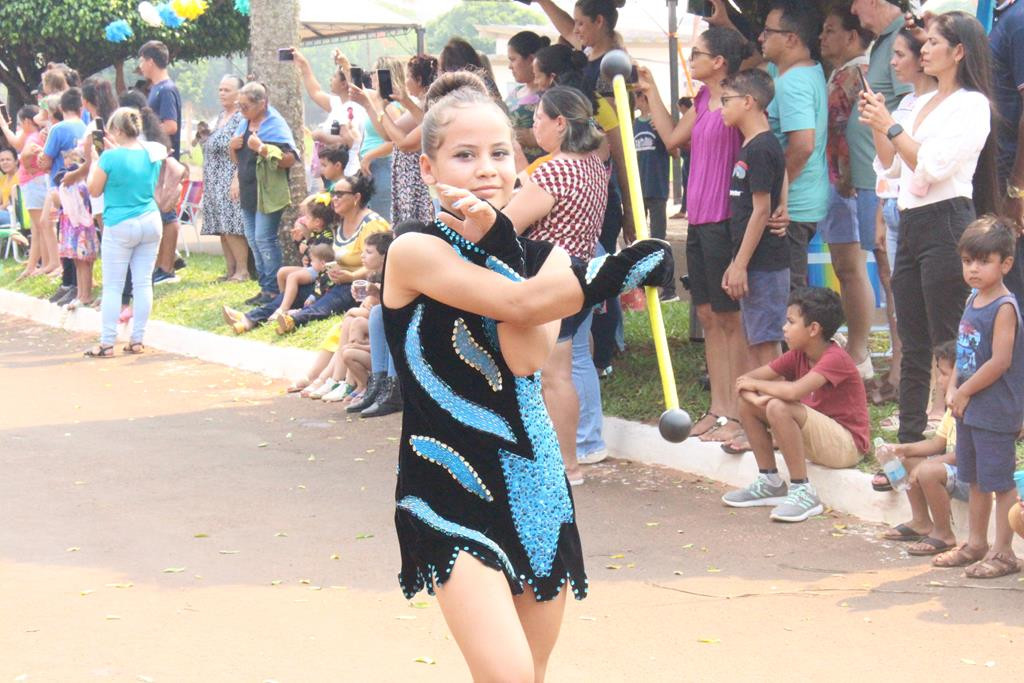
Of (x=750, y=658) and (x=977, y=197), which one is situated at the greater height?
A: (x=977, y=197)

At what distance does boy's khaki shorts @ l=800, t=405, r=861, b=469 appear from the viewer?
651 cm

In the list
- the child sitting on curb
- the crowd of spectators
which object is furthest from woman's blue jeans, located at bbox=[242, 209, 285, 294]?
the child sitting on curb

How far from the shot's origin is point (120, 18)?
1008 inches

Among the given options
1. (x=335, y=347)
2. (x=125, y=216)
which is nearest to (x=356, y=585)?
(x=335, y=347)

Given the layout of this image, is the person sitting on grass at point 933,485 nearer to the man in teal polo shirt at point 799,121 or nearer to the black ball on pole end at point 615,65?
the man in teal polo shirt at point 799,121

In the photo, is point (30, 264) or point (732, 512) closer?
point (732, 512)

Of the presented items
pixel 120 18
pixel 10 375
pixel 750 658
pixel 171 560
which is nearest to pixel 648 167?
pixel 10 375

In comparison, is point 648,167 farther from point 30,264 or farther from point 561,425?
point 30,264

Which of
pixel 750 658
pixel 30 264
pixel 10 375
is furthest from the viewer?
pixel 30 264

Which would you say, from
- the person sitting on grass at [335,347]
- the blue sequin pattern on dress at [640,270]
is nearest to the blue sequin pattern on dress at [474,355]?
the blue sequin pattern on dress at [640,270]

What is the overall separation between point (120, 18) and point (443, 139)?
2407cm

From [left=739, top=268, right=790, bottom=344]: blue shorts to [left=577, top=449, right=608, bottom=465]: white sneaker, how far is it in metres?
1.10

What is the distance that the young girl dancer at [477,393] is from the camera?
3.13 m

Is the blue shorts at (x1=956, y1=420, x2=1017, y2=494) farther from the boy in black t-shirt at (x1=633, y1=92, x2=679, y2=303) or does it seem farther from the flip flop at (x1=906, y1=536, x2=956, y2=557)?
the boy in black t-shirt at (x1=633, y1=92, x2=679, y2=303)
